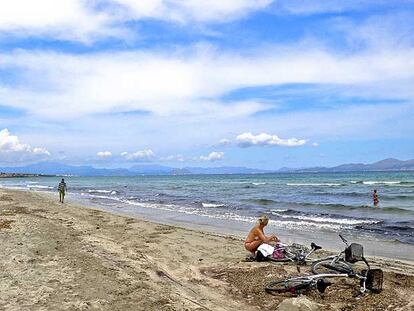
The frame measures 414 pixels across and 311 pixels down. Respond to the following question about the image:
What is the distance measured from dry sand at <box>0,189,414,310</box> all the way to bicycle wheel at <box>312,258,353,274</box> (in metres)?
0.35

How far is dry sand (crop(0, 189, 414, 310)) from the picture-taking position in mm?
6922

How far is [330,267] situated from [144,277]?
3.85 meters

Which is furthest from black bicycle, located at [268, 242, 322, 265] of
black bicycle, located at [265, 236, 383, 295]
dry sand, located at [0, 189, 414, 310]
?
black bicycle, located at [265, 236, 383, 295]

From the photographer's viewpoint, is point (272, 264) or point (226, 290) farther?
point (272, 264)

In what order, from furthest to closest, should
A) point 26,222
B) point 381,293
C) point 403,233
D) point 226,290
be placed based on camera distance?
point 403,233 < point 26,222 < point 226,290 < point 381,293

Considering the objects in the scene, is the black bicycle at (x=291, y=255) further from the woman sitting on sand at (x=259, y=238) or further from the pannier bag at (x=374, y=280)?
the pannier bag at (x=374, y=280)

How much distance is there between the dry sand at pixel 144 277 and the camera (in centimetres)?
692

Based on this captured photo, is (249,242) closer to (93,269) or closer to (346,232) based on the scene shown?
(93,269)

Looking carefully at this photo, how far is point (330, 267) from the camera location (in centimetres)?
884

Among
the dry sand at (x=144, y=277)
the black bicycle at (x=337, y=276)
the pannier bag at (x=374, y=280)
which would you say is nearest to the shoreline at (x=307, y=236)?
the dry sand at (x=144, y=277)

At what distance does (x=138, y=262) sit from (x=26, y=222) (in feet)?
24.5

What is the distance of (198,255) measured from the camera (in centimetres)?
1166

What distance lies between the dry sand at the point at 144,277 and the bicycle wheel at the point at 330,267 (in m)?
0.35

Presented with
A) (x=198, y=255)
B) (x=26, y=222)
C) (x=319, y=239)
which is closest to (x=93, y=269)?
(x=198, y=255)
